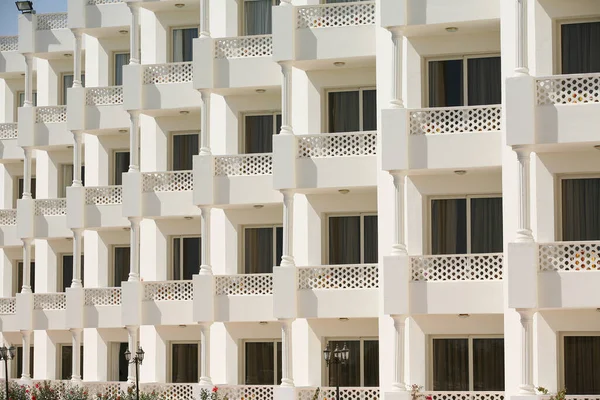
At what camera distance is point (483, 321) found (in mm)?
39344

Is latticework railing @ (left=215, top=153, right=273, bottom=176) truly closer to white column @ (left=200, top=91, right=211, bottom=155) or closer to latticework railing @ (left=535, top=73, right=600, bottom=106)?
white column @ (left=200, top=91, right=211, bottom=155)

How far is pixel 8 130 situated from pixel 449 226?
2264 centimetres

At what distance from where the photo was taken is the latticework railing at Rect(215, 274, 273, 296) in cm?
4369

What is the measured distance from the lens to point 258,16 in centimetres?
4569

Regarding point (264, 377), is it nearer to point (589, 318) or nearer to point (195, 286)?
point (195, 286)

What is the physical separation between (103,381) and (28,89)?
11455mm

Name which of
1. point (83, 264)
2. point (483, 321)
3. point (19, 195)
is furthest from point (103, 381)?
point (483, 321)

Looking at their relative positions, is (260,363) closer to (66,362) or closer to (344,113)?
(344,113)

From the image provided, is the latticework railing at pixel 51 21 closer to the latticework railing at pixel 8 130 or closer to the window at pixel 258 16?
the latticework railing at pixel 8 130

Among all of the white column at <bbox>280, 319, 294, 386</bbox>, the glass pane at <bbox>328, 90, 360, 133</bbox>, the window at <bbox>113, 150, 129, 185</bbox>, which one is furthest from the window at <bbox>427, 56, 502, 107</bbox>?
the window at <bbox>113, 150, 129, 185</bbox>

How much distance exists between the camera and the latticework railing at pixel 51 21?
53625 mm

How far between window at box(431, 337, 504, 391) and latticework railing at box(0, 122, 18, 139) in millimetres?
22571

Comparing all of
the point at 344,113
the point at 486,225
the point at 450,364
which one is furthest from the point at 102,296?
the point at 486,225

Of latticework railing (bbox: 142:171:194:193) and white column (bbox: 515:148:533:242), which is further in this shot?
latticework railing (bbox: 142:171:194:193)
